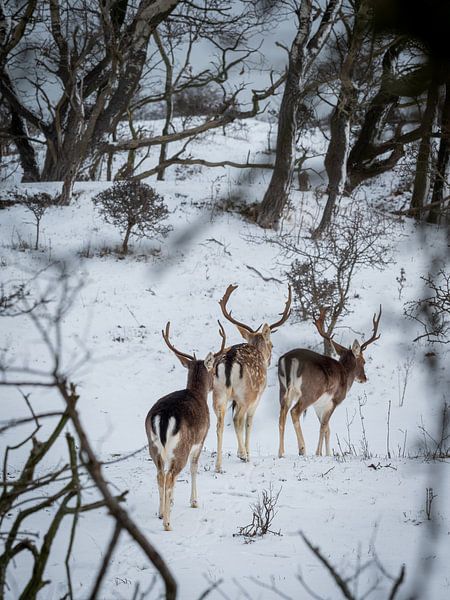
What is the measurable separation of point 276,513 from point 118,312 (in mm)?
8086

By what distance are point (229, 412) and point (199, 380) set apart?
4935 mm

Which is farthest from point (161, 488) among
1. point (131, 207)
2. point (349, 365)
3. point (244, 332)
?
point (131, 207)

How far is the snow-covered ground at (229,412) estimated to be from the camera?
14.3ft

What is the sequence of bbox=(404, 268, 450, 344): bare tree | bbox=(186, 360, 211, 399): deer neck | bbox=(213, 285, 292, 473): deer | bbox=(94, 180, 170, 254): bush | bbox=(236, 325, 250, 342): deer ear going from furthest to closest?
1. bbox=(94, 180, 170, 254): bush
2. bbox=(236, 325, 250, 342): deer ear
3. bbox=(213, 285, 292, 473): deer
4. bbox=(186, 360, 211, 399): deer neck
5. bbox=(404, 268, 450, 344): bare tree

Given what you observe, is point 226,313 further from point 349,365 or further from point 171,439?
point 171,439

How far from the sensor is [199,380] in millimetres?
7043

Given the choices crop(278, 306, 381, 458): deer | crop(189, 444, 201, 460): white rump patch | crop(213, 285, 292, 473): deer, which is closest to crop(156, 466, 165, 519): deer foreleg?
crop(189, 444, 201, 460): white rump patch

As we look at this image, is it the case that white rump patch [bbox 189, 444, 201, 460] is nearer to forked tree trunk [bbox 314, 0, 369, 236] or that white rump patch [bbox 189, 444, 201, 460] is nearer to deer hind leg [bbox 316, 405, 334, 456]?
deer hind leg [bbox 316, 405, 334, 456]

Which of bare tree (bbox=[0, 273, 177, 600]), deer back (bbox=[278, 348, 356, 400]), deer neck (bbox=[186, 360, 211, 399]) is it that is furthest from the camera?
deer back (bbox=[278, 348, 356, 400])

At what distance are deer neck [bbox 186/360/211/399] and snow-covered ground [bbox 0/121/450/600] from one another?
1.02 metres

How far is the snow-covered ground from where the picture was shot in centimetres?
437

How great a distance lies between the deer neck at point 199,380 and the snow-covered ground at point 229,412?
102 centimetres

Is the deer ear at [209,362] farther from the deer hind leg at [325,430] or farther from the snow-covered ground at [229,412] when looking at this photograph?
the deer hind leg at [325,430]

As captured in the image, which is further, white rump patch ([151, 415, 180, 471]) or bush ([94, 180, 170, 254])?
bush ([94, 180, 170, 254])
